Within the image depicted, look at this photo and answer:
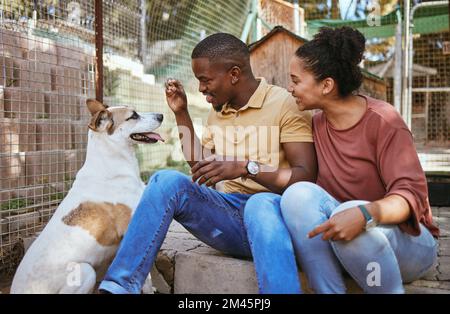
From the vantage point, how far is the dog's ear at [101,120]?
9.19ft

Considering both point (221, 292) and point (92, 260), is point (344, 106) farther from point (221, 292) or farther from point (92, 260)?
point (92, 260)

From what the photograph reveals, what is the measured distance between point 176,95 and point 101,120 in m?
0.54

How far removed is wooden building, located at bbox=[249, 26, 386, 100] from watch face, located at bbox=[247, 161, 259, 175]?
298 centimetres

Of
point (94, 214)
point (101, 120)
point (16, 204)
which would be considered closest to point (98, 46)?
point (101, 120)

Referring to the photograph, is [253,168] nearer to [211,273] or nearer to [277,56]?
[211,273]

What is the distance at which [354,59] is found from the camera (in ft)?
7.22

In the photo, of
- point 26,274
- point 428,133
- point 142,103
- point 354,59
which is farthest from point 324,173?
point 428,133

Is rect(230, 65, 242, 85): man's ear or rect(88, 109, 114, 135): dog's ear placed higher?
rect(230, 65, 242, 85): man's ear

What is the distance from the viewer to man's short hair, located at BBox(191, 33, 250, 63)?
2.52 m

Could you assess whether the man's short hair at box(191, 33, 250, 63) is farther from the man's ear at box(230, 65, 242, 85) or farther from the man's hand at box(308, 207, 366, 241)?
the man's hand at box(308, 207, 366, 241)

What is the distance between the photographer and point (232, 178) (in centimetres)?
209

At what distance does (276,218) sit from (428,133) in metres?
9.25

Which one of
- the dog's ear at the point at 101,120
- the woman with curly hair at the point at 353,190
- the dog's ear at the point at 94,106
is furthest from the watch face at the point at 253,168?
the dog's ear at the point at 94,106

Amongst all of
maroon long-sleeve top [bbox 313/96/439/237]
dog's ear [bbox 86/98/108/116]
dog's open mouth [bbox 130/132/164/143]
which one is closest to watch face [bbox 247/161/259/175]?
maroon long-sleeve top [bbox 313/96/439/237]
